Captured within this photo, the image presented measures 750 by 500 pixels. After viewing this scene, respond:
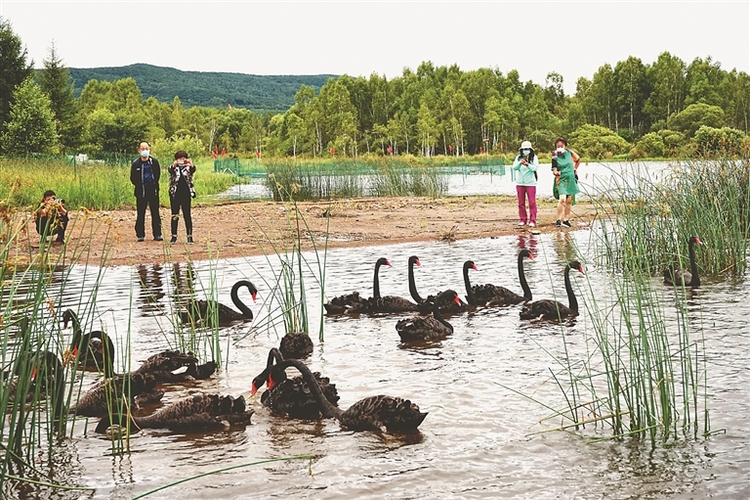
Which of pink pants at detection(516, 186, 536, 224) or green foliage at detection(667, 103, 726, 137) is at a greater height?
green foliage at detection(667, 103, 726, 137)

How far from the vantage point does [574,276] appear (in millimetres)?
12766

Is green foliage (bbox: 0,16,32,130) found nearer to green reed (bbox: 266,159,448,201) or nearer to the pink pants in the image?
green reed (bbox: 266,159,448,201)

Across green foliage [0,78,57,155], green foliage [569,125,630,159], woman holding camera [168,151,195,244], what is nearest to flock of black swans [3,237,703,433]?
woman holding camera [168,151,195,244]

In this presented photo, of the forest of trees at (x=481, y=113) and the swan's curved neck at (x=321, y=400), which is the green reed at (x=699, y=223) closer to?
the swan's curved neck at (x=321, y=400)

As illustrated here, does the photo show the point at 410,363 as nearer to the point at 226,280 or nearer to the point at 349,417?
the point at 349,417

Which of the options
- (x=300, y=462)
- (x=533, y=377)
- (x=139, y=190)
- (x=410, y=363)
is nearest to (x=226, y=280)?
(x=139, y=190)

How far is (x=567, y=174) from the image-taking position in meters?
18.9

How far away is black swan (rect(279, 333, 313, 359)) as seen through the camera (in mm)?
7832

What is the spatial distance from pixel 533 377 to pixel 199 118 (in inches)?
5571

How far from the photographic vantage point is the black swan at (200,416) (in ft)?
19.8

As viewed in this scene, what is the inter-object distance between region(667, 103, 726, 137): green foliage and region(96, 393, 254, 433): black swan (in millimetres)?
98013

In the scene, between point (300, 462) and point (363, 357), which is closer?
point (300, 462)

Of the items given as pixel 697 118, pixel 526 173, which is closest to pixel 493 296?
pixel 526 173

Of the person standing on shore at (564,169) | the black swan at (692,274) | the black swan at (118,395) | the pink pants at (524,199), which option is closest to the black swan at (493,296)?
the black swan at (692,274)
